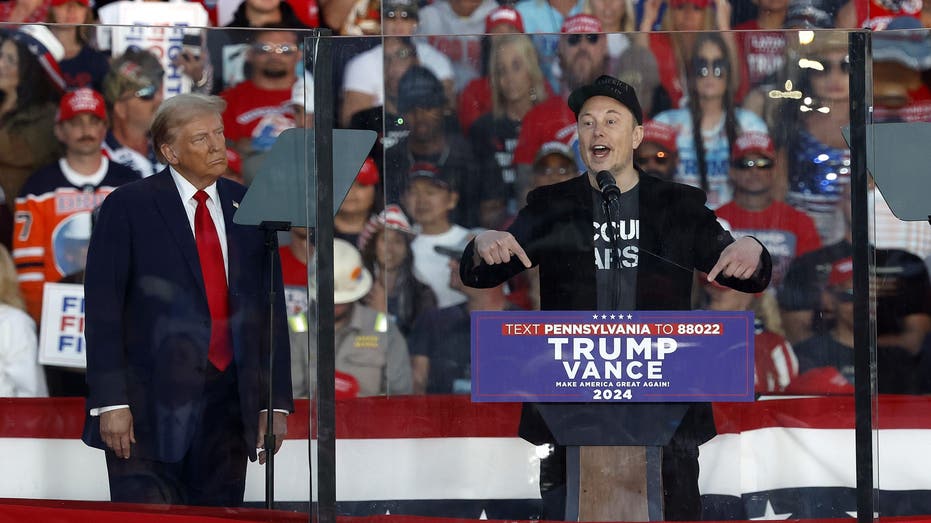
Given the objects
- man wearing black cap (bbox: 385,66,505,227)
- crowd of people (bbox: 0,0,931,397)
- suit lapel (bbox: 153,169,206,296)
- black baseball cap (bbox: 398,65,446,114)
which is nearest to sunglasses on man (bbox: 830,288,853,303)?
crowd of people (bbox: 0,0,931,397)

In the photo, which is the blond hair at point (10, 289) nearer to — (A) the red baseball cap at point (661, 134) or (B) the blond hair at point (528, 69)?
(B) the blond hair at point (528, 69)

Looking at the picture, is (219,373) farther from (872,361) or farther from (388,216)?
(872,361)

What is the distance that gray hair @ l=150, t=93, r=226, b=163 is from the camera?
281cm

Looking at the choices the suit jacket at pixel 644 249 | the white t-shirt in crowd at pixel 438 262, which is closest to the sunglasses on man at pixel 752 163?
the suit jacket at pixel 644 249

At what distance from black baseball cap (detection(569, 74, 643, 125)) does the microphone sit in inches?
5.6

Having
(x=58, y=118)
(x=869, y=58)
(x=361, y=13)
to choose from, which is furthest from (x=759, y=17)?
(x=58, y=118)

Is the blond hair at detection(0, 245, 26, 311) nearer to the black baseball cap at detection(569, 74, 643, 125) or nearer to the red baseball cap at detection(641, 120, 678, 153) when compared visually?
the black baseball cap at detection(569, 74, 643, 125)

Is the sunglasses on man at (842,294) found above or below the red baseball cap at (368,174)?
below

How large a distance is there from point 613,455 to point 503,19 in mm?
2685

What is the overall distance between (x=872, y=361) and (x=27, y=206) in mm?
2011

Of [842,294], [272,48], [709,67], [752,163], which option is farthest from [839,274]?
[272,48]

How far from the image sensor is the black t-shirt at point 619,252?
8.87 feet

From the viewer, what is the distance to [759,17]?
5121 mm

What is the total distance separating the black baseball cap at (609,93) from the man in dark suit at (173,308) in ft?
2.70
